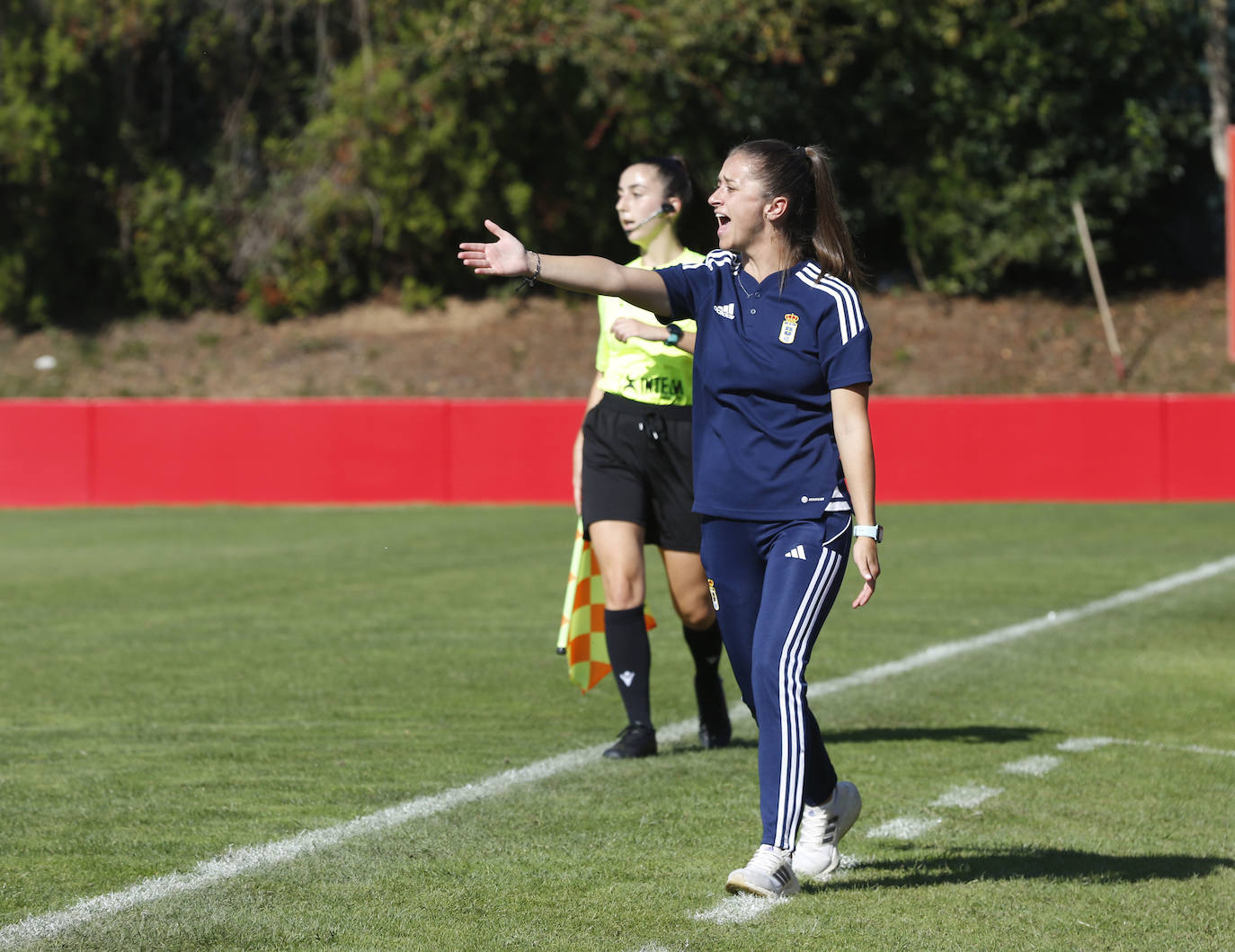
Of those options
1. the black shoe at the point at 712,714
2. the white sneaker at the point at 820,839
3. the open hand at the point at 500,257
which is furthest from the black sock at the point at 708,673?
the open hand at the point at 500,257

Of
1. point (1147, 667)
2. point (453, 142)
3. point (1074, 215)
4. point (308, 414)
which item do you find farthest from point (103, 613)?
point (1074, 215)

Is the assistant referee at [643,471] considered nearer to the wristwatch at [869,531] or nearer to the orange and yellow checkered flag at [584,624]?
the orange and yellow checkered flag at [584,624]

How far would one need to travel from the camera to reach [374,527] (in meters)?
16.8

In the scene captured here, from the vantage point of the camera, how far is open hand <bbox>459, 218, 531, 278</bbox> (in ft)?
12.5

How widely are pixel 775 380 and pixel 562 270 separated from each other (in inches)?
23.0

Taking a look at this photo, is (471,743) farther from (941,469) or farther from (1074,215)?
(1074,215)

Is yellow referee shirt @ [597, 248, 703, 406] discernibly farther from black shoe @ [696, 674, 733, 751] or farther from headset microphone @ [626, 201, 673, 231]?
black shoe @ [696, 674, 733, 751]

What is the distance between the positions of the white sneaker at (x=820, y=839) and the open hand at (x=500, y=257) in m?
1.58

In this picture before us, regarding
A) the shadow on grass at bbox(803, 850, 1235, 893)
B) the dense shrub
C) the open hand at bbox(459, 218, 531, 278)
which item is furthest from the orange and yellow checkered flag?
the dense shrub

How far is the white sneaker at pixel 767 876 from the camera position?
13.0 ft

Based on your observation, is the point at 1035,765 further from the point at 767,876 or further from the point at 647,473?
the point at 767,876

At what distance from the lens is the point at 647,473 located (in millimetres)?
5973

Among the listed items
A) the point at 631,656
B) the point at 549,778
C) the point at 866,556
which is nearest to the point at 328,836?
the point at 549,778

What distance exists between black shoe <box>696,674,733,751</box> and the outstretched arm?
7.87 feet
